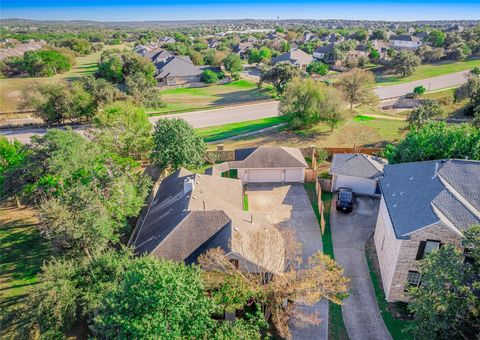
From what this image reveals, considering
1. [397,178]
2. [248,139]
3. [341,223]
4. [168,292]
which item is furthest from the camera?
[248,139]

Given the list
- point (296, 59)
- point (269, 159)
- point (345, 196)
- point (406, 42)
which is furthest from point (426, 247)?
point (406, 42)

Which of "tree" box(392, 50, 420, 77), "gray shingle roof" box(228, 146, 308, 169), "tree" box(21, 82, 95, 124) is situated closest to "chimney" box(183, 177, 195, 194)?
"gray shingle roof" box(228, 146, 308, 169)

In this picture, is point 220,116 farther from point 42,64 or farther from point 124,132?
point 42,64

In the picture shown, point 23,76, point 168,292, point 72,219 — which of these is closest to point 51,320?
point 72,219

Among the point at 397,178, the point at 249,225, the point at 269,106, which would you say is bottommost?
the point at 269,106

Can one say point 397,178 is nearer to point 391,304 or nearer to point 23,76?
point 391,304

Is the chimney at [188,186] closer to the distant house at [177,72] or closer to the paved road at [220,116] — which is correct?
the paved road at [220,116]

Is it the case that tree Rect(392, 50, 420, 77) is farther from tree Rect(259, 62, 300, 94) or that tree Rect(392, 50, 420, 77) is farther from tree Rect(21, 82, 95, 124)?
tree Rect(21, 82, 95, 124)
